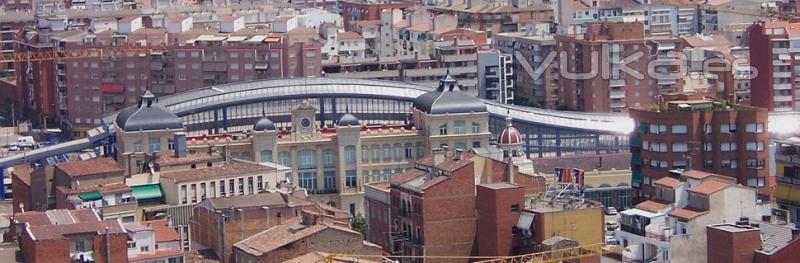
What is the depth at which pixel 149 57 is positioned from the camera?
280 feet

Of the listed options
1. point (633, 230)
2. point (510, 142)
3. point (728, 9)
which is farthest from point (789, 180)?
point (728, 9)

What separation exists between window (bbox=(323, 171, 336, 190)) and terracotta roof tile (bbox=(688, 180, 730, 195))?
19.8m

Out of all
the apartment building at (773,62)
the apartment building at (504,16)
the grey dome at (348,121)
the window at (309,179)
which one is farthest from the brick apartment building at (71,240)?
the apartment building at (504,16)

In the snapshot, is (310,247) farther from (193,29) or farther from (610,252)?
(193,29)

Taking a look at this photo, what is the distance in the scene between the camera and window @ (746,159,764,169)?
51.2 m

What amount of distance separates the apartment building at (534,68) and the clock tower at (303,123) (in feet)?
84.6

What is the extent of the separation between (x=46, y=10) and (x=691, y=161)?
56.0m

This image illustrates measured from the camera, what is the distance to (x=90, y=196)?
50.8 meters

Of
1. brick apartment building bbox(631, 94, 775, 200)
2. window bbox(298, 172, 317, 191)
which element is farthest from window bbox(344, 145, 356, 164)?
brick apartment building bbox(631, 94, 775, 200)

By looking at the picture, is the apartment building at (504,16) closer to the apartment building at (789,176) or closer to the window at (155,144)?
the window at (155,144)

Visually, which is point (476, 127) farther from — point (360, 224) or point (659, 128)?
point (659, 128)

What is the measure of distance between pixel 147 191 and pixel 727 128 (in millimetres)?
13191

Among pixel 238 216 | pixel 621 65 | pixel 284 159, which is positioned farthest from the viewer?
pixel 621 65

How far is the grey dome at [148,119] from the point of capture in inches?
2317
